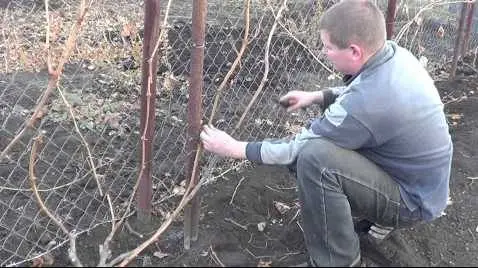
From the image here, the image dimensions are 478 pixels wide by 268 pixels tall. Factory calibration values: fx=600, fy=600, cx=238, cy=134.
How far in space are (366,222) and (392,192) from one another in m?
0.42

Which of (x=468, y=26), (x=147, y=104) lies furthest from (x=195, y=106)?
(x=468, y=26)

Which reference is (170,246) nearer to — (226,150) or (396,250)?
(226,150)

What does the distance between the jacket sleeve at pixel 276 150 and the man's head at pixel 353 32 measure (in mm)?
371

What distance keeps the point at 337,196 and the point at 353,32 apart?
705 millimetres

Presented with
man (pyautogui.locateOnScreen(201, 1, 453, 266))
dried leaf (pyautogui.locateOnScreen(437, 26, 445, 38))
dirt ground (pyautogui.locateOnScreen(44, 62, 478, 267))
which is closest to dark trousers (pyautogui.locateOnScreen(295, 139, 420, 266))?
man (pyautogui.locateOnScreen(201, 1, 453, 266))

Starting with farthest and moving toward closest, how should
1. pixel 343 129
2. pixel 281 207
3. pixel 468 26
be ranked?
pixel 468 26 → pixel 281 207 → pixel 343 129

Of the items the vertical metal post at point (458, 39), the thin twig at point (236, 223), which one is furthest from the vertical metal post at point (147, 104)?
the vertical metal post at point (458, 39)

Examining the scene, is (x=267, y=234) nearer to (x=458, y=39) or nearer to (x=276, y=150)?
(x=276, y=150)

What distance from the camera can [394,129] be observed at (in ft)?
8.21

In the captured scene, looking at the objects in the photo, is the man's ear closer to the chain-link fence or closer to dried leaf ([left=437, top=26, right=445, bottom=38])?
the chain-link fence

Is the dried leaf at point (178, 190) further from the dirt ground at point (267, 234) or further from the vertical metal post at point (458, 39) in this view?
the vertical metal post at point (458, 39)

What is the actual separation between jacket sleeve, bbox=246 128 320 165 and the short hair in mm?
431

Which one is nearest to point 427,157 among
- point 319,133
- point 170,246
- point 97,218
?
point 319,133

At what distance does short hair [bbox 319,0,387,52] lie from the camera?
253 cm
